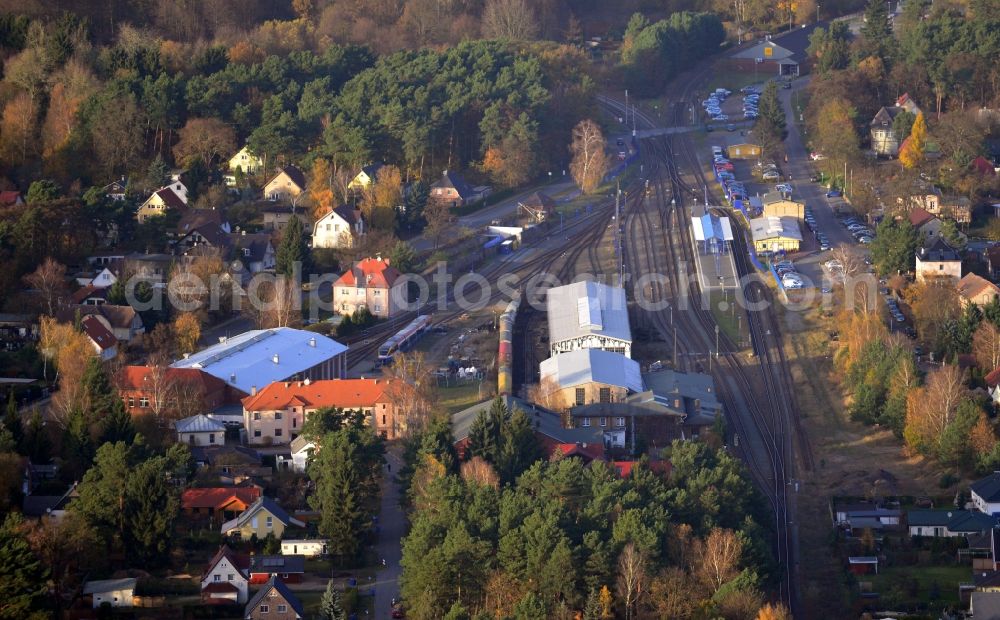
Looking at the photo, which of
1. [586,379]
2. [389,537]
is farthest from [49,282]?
[389,537]

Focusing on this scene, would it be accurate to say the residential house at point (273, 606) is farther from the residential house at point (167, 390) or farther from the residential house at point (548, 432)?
the residential house at point (167, 390)

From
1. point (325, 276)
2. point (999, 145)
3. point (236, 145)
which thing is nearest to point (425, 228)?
point (325, 276)

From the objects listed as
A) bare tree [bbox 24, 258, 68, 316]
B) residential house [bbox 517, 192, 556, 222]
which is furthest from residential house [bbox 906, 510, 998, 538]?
residential house [bbox 517, 192, 556, 222]

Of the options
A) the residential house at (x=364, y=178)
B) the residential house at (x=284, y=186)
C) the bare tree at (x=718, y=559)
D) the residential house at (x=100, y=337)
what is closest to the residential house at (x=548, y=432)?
the bare tree at (x=718, y=559)

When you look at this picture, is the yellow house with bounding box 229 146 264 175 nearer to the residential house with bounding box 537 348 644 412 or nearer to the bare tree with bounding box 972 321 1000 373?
the residential house with bounding box 537 348 644 412

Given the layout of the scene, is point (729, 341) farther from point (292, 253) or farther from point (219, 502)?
point (219, 502)
